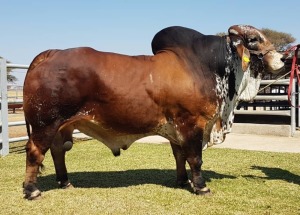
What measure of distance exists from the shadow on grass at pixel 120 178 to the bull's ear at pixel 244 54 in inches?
65.0

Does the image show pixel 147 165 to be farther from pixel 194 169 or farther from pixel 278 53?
pixel 278 53

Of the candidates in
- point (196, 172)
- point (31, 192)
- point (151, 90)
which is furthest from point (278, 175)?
point (31, 192)

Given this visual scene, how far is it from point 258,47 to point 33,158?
2.90 meters

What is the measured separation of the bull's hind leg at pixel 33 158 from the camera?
4.45 meters

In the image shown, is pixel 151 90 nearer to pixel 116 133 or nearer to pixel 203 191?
pixel 116 133

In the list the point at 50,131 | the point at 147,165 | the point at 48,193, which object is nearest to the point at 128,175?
the point at 147,165

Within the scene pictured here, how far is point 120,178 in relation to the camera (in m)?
5.56

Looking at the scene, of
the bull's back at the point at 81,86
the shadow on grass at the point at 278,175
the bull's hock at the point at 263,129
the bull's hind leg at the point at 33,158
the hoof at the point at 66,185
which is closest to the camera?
the bull's back at the point at 81,86

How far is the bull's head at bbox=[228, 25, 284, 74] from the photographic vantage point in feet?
15.8

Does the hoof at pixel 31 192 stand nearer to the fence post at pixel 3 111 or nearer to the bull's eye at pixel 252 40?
the bull's eye at pixel 252 40

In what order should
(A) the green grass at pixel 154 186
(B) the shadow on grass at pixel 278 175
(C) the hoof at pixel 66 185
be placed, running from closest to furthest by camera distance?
(A) the green grass at pixel 154 186, (C) the hoof at pixel 66 185, (B) the shadow on grass at pixel 278 175

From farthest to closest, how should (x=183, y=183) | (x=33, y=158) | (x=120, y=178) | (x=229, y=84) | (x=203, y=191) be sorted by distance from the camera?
(x=120, y=178) < (x=183, y=183) < (x=229, y=84) < (x=203, y=191) < (x=33, y=158)

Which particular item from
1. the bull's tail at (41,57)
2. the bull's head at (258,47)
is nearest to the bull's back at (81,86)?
the bull's tail at (41,57)

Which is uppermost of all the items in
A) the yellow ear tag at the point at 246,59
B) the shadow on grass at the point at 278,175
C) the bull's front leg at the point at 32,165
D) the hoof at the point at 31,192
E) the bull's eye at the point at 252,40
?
the bull's eye at the point at 252,40
